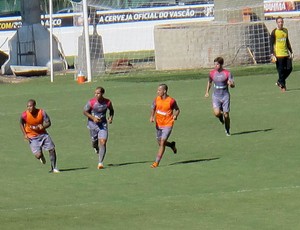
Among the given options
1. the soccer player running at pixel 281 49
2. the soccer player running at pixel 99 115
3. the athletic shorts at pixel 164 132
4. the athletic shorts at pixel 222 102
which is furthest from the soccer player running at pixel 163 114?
the soccer player running at pixel 281 49

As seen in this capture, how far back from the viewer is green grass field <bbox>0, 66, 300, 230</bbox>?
1723cm

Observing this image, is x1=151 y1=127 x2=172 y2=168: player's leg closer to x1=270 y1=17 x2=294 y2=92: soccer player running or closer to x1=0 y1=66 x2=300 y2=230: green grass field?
x1=0 y1=66 x2=300 y2=230: green grass field

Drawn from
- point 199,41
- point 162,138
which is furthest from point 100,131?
point 199,41

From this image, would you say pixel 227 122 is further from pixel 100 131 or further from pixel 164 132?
pixel 100 131

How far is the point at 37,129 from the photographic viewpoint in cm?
2209

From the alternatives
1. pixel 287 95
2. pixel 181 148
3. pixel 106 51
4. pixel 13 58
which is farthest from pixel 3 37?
pixel 181 148

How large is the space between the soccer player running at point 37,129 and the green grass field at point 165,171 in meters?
0.49

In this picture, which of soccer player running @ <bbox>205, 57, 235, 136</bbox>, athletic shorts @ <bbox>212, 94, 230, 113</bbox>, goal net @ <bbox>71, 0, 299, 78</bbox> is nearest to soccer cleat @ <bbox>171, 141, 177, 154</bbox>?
soccer player running @ <bbox>205, 57, 235, 136</bbox>

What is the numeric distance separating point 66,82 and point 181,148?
683 inches

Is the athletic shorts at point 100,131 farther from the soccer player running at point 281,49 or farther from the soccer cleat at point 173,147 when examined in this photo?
the soccer player running at point 281,49

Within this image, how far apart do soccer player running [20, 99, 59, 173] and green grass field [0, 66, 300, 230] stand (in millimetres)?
488

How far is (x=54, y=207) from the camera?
18.5 meters

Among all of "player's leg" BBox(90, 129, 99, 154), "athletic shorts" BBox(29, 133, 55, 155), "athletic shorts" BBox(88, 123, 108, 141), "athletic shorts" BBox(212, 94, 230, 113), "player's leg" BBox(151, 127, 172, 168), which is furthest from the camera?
"athletic shorts" BBox(212, 94, 230, 113)

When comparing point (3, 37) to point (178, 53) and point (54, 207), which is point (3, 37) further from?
point (54, 207)
